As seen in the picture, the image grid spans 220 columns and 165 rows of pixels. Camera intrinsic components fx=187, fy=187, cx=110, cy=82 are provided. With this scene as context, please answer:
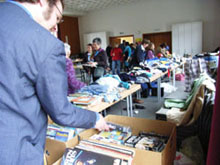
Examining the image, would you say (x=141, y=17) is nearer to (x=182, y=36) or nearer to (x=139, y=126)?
(x=182, y=36)

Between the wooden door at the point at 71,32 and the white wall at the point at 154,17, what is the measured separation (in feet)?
1.56

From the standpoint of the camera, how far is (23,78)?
62 cm

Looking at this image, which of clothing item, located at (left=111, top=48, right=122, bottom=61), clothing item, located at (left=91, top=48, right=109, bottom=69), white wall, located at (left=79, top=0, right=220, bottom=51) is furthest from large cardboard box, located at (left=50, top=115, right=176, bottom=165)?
white wall, located at (left=79, top=0, right=220, bottom=51)

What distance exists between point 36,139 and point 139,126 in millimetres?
852

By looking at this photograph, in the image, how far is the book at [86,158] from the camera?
0.84 metres

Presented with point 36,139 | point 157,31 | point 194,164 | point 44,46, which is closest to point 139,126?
point 194,164

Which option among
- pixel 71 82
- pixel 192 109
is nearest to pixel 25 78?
pixel 71 82

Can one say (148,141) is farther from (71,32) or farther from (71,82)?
(71,32)

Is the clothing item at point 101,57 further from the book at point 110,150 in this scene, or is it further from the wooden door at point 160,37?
the wooden door at point 160,37

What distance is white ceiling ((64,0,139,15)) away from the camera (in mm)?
9355

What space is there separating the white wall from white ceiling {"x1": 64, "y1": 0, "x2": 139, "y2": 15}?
1.29 ft

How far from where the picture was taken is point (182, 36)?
8.59 meters

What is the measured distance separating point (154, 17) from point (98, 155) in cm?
948

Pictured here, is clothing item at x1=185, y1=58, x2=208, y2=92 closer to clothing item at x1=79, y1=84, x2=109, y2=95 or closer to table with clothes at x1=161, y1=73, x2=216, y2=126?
table with clothes at x1=161, y1=73, x2=216, y2=126
